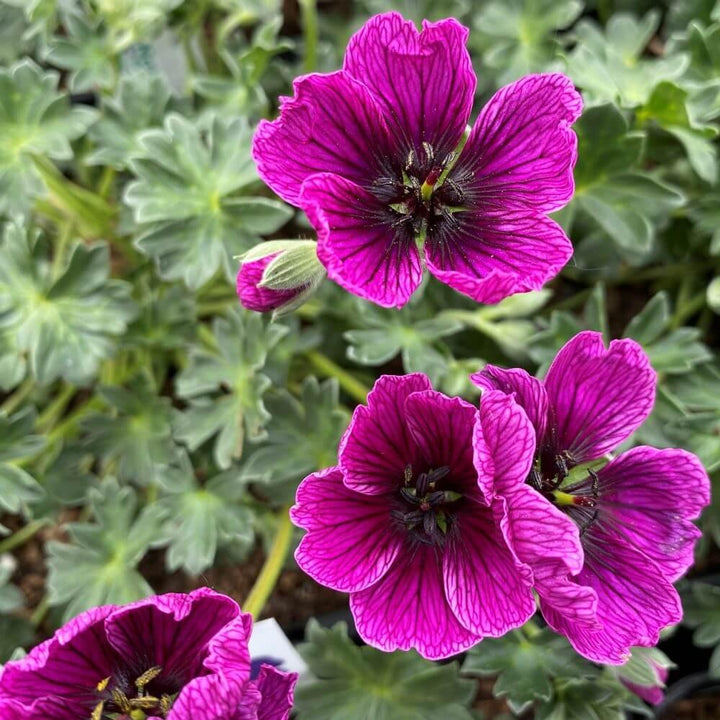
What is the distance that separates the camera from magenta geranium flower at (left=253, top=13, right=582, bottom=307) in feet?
3.20

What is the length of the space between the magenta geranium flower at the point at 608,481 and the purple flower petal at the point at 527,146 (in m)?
0.17

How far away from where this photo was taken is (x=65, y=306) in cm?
145

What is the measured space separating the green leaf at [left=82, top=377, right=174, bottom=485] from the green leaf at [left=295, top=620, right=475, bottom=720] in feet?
1.23

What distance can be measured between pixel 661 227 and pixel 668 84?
Answer: 325mm

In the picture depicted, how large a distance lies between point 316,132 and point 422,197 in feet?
0.54

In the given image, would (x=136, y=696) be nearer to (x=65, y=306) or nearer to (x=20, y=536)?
(x=65, y=306)

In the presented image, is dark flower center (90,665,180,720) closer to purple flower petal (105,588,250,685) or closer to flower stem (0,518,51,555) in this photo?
purple flower petal (105,588,250,685)

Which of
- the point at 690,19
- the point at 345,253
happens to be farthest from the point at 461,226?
the point at 690,19

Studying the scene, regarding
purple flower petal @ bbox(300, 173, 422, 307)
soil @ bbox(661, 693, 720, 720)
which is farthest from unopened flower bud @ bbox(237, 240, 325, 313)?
soil @ bbox(661, 693, 720, 720)

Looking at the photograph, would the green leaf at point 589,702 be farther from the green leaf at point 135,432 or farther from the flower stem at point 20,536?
the flower stem at point 20,536

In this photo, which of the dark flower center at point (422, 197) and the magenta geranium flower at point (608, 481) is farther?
the dark flower center at point (422, 197)

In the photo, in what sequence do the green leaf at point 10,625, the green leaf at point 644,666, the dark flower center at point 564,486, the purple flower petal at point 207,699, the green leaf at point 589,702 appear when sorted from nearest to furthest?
the purple flower petal at point 207,699
the dark flower center at point 564,486
the green leaf at point 644,666
the green leaf at point 589,702
the green leaf at point 10,625

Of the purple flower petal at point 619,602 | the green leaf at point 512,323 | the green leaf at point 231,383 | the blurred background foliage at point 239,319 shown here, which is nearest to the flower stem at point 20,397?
the blurred background foliage at point 239,319

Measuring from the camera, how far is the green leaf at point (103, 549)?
1.42 meters
